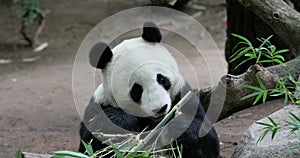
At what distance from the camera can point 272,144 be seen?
110 inches

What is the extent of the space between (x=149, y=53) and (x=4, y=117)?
2.88 metres

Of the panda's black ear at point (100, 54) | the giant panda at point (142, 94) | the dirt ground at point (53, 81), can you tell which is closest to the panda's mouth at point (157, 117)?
the giant panda at point (142, 94)

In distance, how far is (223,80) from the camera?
3.22 m

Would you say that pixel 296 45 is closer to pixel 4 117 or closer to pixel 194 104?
pixel 194 104

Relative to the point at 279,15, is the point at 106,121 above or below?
below

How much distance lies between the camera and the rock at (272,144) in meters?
2.69

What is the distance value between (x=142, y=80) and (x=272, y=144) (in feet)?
2.64

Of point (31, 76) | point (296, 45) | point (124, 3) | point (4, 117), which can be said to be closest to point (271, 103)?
point (296, 45)

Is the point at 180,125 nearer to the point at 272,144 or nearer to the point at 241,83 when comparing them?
the point at 241,83

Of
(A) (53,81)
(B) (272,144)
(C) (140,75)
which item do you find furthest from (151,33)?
(A) (53,81)

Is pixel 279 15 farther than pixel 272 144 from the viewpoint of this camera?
Yes

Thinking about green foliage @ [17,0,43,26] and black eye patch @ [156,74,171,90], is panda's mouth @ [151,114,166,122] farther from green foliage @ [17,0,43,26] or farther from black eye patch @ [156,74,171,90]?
green foliage @ [17,0,43,26]

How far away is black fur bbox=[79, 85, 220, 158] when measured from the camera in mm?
3117

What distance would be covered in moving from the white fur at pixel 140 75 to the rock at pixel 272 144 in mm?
489
